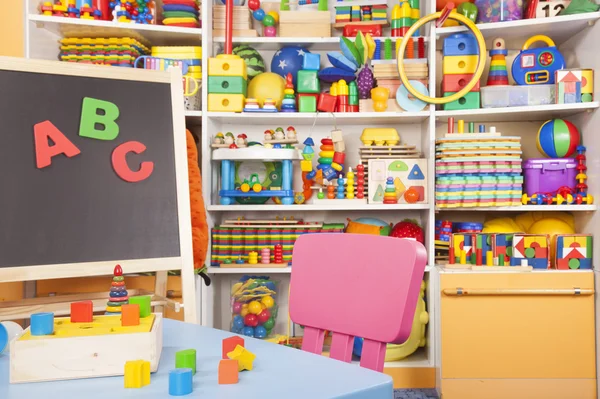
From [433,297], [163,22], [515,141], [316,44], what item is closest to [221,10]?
[163,22]

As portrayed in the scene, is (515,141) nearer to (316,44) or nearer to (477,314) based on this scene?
(477,314)

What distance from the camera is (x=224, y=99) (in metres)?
2.58

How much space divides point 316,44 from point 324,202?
0.79 metres

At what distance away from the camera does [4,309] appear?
171 cm

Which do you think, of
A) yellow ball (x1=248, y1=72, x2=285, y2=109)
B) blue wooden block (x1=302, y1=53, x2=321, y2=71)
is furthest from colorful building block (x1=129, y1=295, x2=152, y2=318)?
blue wooden block (x1=302, y1=53, x2=321, y2=71)

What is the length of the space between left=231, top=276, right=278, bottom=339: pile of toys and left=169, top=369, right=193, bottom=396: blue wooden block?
1859 millimetres

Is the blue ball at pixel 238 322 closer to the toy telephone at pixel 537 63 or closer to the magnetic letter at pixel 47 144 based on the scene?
the magnetic letter at pixel 47 144

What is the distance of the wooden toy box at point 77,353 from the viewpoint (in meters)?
0.69

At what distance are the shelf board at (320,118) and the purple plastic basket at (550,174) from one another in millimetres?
515

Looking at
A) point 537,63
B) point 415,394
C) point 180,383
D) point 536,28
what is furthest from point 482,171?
point 180,383

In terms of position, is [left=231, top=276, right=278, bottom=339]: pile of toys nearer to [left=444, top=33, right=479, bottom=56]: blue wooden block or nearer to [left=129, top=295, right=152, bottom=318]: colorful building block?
[left=444, top=33, right=479, bottom=56]: blue wooden block

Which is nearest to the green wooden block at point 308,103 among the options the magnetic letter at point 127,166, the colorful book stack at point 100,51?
the colorful book stack at point 100,51

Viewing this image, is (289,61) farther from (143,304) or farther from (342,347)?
(143,304)

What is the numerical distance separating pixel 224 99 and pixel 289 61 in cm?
40
